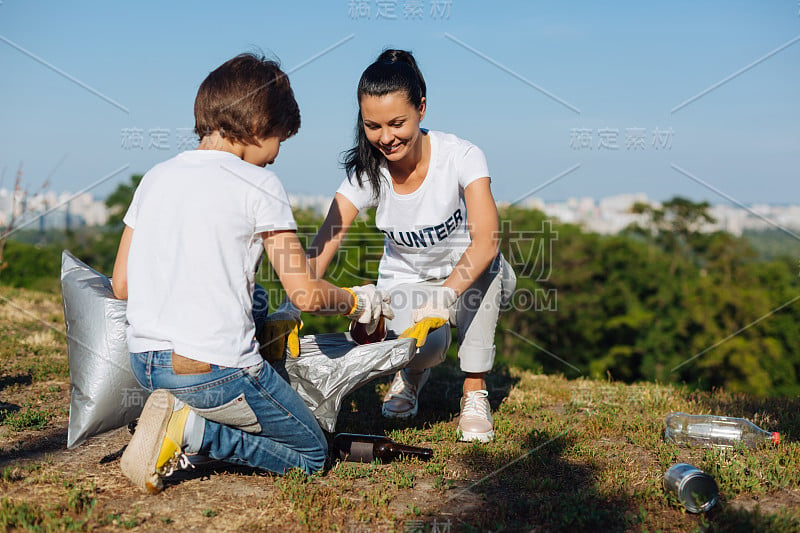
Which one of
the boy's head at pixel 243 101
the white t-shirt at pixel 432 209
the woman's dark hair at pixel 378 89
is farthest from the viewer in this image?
the white t-shirt at pixel 432 209

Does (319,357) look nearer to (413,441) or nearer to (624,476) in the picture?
(413,441)

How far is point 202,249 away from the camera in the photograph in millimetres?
2709

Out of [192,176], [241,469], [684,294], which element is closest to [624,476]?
[241,469]

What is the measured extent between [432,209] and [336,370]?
124 cm

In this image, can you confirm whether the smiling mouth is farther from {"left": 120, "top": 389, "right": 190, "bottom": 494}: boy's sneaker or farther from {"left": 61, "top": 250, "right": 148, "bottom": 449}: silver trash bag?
{"left": 120, "top": 389, "right": 190, "bottom": 494}: boy's sneaker

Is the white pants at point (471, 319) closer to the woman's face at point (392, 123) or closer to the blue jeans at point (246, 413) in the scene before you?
the woman's face at point (392, 123)

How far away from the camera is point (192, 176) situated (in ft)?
9.02

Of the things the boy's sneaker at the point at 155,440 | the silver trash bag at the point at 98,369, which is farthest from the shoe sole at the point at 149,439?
the silver trash bag at the point at 98,369

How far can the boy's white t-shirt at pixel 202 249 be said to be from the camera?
2717mm

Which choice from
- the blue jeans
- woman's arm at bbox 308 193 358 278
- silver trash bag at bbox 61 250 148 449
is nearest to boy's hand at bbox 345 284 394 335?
woman's arm at bbox 308 193 358 278

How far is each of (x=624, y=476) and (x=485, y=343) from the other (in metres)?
1.29

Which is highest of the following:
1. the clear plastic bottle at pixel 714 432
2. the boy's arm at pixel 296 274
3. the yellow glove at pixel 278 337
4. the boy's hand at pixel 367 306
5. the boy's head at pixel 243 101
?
the boy's head at pixel 243 101

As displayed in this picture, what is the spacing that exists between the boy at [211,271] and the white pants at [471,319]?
139 centimetres

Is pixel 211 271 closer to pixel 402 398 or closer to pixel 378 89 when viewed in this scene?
pixel 378 89
